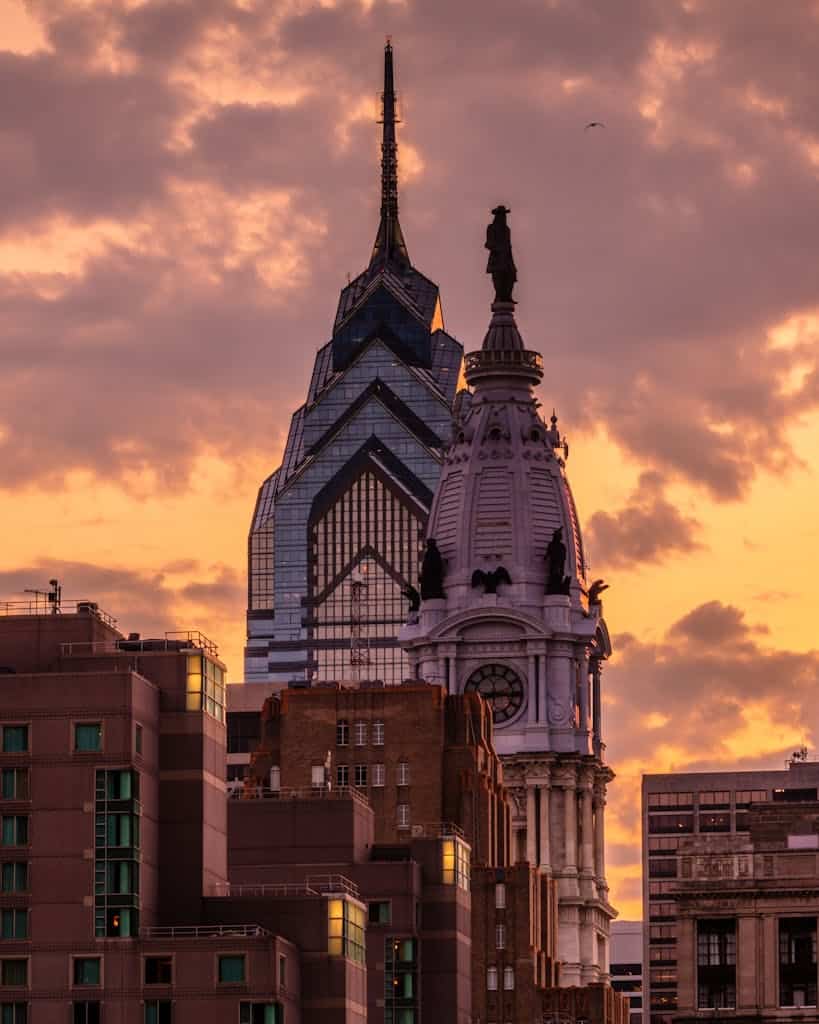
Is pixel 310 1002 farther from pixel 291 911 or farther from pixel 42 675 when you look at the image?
pixel 42 675

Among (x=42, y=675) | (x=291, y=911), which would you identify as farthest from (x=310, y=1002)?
(x=42, y=675)

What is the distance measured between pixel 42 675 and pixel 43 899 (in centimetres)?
830

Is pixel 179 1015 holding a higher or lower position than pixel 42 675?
lower

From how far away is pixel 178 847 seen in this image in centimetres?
19138

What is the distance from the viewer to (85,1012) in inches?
7313

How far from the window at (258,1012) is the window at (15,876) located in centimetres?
886

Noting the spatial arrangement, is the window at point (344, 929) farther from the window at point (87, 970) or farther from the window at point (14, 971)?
the window at point (14, 971)

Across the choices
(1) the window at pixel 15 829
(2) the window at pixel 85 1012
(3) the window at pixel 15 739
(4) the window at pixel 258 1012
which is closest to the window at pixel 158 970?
(2) the window at pixel 85 1012

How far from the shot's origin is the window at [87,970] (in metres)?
186

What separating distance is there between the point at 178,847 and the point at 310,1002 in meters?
7.43

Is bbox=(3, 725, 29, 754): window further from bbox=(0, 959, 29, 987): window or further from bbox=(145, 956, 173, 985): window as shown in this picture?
bbox=(145, 956, 173, 985): window

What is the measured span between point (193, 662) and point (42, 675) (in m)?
6.47

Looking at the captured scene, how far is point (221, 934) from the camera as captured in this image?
187875mm

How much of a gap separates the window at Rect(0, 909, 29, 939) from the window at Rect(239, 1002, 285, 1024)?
8.11m
